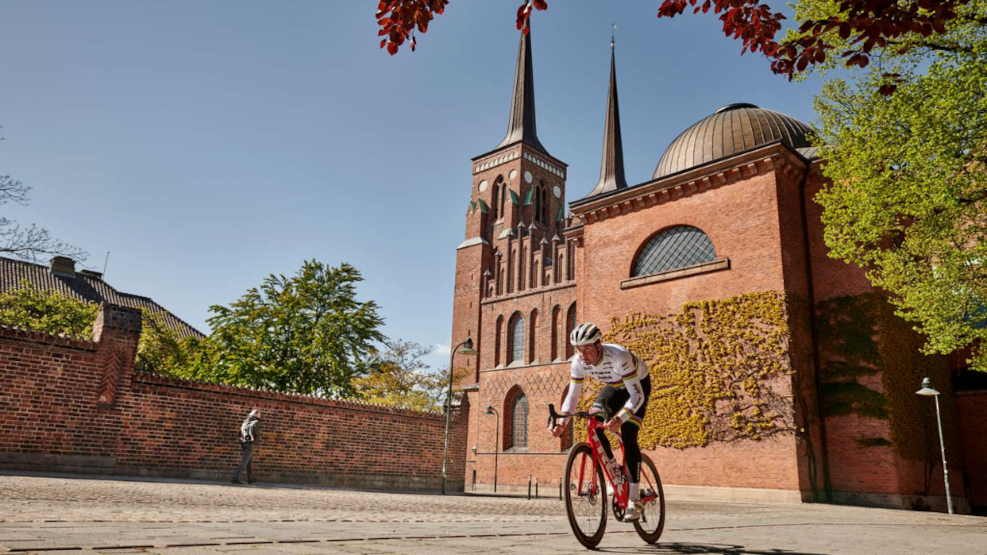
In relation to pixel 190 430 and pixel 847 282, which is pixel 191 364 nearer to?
pixel 190 430

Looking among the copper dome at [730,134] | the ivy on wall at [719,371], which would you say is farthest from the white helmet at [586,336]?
the copper dome at [730,134]

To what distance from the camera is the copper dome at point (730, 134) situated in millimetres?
20609

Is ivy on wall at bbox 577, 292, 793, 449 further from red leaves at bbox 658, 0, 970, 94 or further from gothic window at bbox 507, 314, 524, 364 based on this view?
gothic window at bbox 507, 314, 524, 364

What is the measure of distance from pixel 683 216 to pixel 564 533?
15.8 meters

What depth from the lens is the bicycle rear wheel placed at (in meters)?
4.46

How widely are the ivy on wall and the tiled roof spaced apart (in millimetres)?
30095

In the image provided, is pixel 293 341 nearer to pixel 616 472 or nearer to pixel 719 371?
pixel 719 371

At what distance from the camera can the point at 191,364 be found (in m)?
24.9

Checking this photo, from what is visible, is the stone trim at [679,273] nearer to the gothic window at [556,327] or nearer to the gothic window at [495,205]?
the gothic window at [556,327]

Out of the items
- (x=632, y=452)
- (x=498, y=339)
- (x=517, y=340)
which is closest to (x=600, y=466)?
(x=632, y=452)

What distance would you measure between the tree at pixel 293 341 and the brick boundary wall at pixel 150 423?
20.6 feet

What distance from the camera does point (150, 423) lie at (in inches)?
538

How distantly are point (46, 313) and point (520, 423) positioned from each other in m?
23.2

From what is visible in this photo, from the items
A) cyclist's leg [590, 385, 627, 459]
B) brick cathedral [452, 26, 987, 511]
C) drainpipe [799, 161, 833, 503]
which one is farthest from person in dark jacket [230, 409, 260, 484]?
drainpipe [799, 161, 833, 503]
